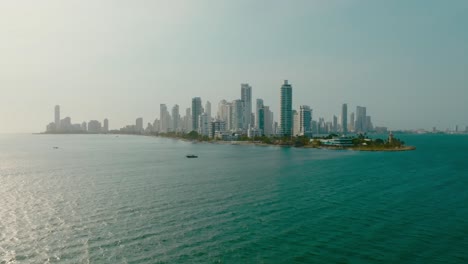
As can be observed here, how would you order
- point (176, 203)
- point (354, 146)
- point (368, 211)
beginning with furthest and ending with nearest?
point (354, 146)
point (176, 203)
point (368, 211)

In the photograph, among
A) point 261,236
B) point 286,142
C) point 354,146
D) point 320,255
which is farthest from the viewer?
point 286,142

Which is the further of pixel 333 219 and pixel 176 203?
pixel 176 203

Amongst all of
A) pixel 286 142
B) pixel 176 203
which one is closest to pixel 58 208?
pixel 176 203

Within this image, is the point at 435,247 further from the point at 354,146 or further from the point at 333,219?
the point at 354,146

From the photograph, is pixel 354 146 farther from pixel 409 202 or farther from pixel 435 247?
pixel 435 247

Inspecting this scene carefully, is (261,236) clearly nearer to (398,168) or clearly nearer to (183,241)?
(183,241)

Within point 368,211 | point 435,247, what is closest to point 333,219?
point 368,211

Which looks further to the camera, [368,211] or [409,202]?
[409,202]

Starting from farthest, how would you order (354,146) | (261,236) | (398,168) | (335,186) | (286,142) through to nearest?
(286,142), (354,146), (398,168), (335,186), (261,236)

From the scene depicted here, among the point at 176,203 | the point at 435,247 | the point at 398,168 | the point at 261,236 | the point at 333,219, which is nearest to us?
the point at 435,247
